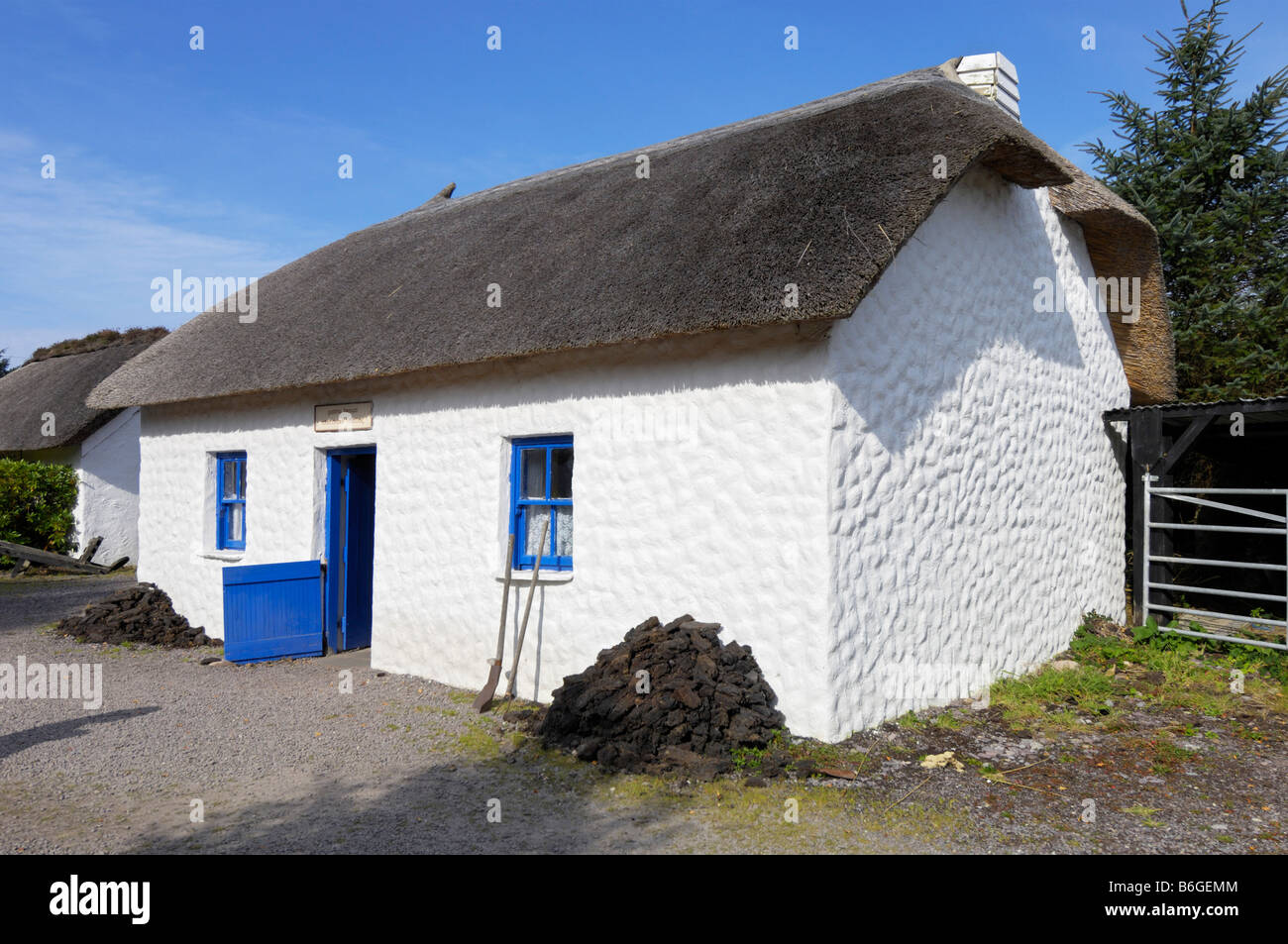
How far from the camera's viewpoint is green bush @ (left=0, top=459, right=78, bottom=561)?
53.3 feet

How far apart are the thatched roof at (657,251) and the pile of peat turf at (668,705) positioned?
6.83 feet

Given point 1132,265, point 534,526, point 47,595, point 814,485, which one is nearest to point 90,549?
point 47,595

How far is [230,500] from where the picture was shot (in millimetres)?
10562

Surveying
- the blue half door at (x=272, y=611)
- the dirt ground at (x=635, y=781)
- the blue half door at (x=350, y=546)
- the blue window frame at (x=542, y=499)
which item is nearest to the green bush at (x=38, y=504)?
the blue half door at (x=272, y=611)

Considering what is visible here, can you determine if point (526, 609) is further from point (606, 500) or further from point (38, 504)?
point (38, 504)

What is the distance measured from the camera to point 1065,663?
26.7 feet

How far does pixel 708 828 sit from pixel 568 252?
4870mm

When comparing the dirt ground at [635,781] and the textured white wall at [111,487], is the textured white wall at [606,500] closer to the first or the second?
the dirt ground at [635,781]

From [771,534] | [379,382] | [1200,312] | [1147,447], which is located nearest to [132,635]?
[379,382]

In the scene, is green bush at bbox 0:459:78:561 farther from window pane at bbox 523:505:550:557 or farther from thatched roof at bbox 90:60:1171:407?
window pane at bbox 523:505:550:557

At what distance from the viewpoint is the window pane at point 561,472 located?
740 centimetres

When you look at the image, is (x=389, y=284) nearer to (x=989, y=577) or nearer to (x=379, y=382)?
(x=379, y=382)

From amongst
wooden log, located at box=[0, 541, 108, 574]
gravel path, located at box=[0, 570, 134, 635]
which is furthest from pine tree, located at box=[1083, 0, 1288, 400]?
wooden log, located at box=[0, 541, 108, 574]

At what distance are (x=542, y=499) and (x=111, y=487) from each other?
13.3 m
